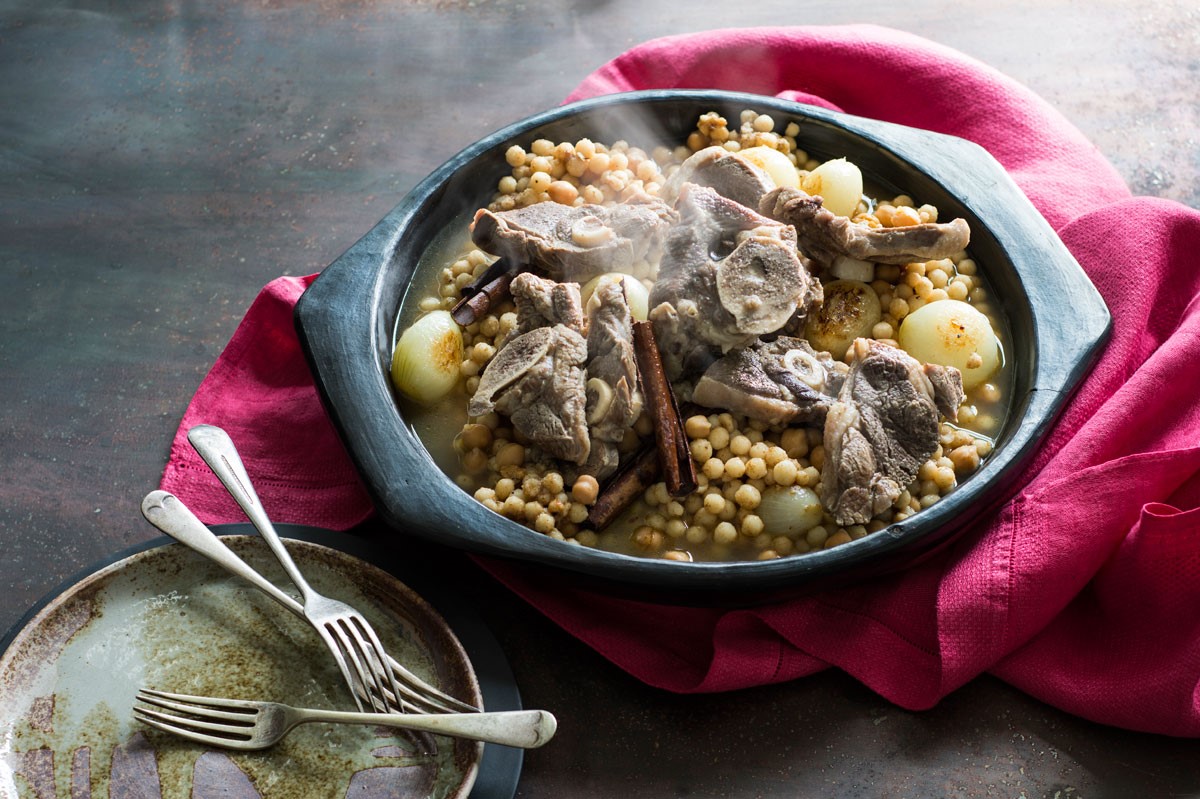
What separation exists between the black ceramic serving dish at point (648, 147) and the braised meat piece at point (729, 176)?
0.42 meters

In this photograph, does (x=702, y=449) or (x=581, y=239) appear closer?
(x=702, y=449)

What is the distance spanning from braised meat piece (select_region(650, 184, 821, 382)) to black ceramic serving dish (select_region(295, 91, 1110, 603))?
61 cm

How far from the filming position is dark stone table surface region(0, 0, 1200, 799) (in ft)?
8.66

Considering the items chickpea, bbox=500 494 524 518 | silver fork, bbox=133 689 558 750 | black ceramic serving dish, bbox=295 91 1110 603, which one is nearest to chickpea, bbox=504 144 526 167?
black ceramic serving dish, bbox=295 91 1110 603

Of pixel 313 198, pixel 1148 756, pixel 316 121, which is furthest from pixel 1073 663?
pixel 316 121

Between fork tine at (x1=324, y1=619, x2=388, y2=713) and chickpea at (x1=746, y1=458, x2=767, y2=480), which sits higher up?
chickpea at (x1=746, y1=458, x2=767, y2=480)

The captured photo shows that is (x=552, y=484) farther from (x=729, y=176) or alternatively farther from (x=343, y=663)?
(x=729, y=176)

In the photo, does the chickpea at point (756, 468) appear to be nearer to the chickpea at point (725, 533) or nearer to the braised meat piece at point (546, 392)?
the chickpea at point (725, 533)

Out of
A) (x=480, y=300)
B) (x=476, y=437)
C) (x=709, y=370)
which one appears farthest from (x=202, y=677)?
(x=709, y=370)

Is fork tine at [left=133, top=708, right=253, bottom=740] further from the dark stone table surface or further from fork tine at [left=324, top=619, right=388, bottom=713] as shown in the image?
the dark stone table surface

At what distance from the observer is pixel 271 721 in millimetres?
2445

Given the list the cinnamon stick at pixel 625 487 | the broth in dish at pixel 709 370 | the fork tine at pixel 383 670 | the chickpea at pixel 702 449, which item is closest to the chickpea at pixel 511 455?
the broth in dish at pixel 709 370

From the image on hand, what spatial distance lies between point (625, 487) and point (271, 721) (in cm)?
99

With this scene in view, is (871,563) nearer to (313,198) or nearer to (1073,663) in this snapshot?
(1073,663)
